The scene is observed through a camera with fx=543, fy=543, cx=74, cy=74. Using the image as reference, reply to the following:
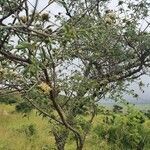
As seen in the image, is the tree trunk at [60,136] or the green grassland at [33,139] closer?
the tree trunk at [60,136]

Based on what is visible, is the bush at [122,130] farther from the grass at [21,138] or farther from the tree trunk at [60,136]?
the grass at [21,138]

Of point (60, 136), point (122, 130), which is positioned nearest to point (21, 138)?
point (60, 136)

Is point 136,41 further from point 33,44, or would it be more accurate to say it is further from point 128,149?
point 33,44

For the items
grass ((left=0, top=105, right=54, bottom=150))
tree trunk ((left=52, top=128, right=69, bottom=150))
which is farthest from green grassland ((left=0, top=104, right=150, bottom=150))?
tree trunk ((left=52, top=128, right=69, bottom=150))

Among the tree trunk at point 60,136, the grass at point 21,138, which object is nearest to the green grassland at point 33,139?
the grass at point 21,138

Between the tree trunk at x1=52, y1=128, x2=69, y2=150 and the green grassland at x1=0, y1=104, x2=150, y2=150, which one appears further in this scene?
the green grassland at x1=0, y1=104, x2=150, y2=150

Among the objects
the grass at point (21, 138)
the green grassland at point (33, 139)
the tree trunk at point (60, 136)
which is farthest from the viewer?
the grass at point (21, 138)

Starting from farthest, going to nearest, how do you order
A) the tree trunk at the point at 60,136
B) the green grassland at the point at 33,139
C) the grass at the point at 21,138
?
the grass at the point at 21,138, the green grassland at the point at 33,139, the tree trunk at the point at 60,136

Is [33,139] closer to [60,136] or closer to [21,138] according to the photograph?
[21,138]

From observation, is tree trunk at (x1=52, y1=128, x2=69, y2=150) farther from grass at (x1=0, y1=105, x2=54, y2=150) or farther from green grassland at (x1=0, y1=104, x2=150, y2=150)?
grass at (x1=0, y1=105, x2=54, y2=150)

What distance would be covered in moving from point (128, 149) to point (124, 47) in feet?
7.20

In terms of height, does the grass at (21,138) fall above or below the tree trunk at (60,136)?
above

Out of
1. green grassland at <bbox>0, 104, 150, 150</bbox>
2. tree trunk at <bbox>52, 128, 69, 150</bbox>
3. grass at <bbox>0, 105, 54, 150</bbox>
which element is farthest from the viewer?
grass at <bbox>0, 105, 54, 150</bbox>

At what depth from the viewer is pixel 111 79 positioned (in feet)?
27.5
